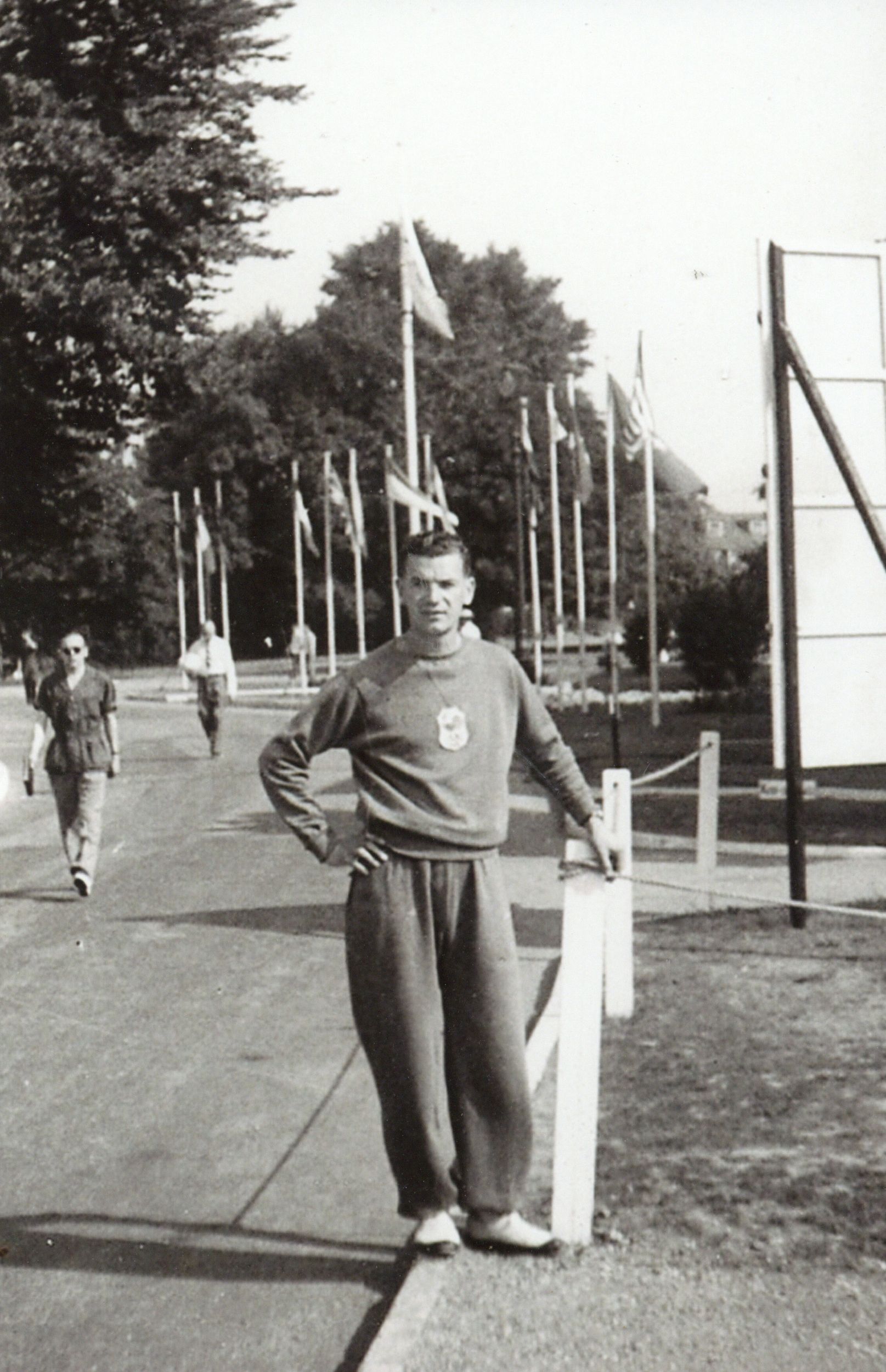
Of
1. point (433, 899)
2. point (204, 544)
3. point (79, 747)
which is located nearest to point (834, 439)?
point (433, 899)

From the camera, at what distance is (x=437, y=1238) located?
5.15 metres

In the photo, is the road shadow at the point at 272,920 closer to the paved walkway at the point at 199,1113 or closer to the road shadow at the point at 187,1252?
the paved walkway at the point at 199,1113

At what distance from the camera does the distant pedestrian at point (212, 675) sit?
26609 mm

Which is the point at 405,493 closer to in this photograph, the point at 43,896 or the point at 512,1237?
the point at 43,896

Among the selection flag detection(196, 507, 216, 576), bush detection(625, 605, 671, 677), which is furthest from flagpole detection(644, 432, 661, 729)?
flag detection(196, 507, 216, 576)

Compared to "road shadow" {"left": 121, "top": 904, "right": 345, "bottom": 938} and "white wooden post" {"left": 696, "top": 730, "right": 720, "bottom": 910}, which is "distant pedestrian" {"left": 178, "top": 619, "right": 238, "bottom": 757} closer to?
"road shadow" {"left": 121, "top": 904, "right": 345, "bottom": 938}

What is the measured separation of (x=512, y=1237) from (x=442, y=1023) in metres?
0.60

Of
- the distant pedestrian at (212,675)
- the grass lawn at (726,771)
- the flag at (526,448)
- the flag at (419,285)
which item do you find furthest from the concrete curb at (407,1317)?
the flag at (526,448)

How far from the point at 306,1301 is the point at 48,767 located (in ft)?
29.0

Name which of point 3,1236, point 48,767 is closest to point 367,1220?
point 3,1236

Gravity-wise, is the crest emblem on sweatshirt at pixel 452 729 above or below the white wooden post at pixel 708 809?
above

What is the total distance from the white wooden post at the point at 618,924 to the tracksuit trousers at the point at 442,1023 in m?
2.95

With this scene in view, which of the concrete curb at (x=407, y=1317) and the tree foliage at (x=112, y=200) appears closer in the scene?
the concrete curb at (x=407, y=1317)

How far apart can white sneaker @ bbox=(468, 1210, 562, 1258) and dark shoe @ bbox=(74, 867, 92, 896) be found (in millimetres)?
8453
